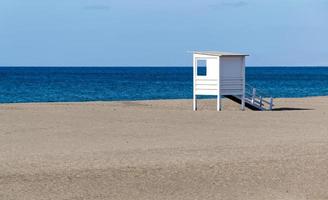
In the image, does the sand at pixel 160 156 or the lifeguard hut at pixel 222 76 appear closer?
the sand at pixel 160 156

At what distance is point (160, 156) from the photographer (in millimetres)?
18281

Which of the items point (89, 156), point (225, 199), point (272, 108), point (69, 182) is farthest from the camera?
point (272, 108)

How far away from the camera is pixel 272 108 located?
36.4 metres

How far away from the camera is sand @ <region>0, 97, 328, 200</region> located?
14234 millimetres

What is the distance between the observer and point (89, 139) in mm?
21953

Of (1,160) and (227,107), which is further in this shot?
(227,107)

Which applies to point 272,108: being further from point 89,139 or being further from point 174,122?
point 89,139

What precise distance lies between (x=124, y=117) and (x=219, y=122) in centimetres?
331

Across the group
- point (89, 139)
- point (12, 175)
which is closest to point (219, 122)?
point (89, 139)

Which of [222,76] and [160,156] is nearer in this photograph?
[160,156]

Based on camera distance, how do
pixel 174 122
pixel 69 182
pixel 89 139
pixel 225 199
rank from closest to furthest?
pixel 225 199
pixel 69 182
pixel 89 139
pixel 174 122

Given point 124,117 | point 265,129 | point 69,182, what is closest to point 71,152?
point 69,182

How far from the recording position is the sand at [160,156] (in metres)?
14.2

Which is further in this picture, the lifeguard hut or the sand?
the lifeguard hut
